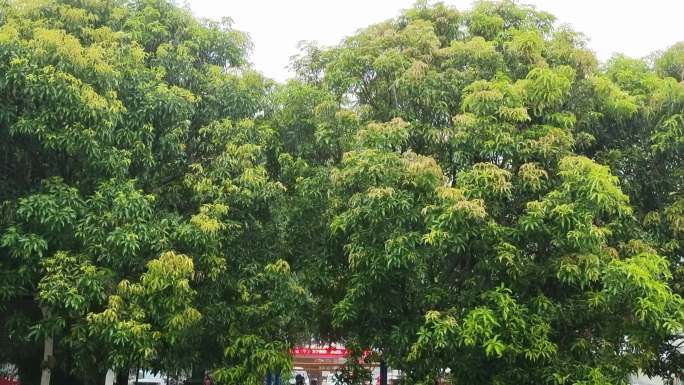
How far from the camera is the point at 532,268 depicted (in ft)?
26.8


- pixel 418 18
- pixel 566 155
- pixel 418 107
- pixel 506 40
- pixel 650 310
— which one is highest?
pixel 418 18

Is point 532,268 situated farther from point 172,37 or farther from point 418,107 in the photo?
point 172,37

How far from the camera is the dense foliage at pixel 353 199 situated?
7.81m

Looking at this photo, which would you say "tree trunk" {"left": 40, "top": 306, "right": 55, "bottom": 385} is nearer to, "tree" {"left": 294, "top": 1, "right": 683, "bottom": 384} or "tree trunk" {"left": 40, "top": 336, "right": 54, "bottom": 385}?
"tree trunk" {"left": 40, "top": 336, "right": 54, "bottom": 385}

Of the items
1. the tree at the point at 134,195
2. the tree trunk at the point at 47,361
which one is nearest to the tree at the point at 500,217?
the tree at the point at 134,195

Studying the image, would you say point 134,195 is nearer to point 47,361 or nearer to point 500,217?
point 47,361

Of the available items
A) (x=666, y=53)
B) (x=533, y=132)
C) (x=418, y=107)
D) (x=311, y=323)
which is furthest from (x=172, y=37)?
(x=666, y=53)

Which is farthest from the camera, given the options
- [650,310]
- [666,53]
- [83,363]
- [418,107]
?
[666,53]

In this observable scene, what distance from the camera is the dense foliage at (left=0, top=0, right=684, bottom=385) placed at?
25.6 feet

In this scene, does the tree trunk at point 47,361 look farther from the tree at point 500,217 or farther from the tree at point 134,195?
the tree at point 500,217

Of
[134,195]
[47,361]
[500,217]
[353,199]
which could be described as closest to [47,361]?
[47,361]

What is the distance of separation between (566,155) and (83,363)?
22.2ft

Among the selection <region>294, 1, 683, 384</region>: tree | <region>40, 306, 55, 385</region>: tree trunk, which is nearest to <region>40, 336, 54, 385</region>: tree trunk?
<region>40, 306, 55, 385</region>: tree trunk

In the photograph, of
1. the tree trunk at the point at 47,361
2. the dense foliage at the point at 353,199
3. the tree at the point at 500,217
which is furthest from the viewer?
the tree trunk at the point at 47,361
